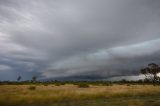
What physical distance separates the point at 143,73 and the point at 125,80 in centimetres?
9067

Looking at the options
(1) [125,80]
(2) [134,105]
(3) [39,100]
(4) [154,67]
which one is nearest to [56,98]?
(3) [39,100]

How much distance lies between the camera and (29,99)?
3066 centimetres

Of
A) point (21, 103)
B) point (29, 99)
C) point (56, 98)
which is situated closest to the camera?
point (21, 103)

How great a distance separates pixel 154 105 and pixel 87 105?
7.80 metres

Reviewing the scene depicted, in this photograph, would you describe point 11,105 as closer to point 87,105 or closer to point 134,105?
point 87,105

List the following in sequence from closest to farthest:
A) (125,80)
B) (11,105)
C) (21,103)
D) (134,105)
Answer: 1. (134,105)
2. (11,105)
3. (21,103)
4. (125,80)

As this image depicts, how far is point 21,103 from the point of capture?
28.4m

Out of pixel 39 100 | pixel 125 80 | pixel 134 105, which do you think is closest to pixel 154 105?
pixel 134 105

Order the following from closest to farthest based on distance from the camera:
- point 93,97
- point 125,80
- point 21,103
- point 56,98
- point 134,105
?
point 134,105 < point 21,103 < point 56,98 < point 93,97 < point 125,80

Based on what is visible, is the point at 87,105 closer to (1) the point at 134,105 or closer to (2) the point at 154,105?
(1) the point at 134,105

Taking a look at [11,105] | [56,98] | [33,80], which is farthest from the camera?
[33,80]

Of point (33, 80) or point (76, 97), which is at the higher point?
point (33, 80)

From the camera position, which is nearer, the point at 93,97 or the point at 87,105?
the point at 87,105

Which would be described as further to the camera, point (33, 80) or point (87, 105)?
point (33, 80)
